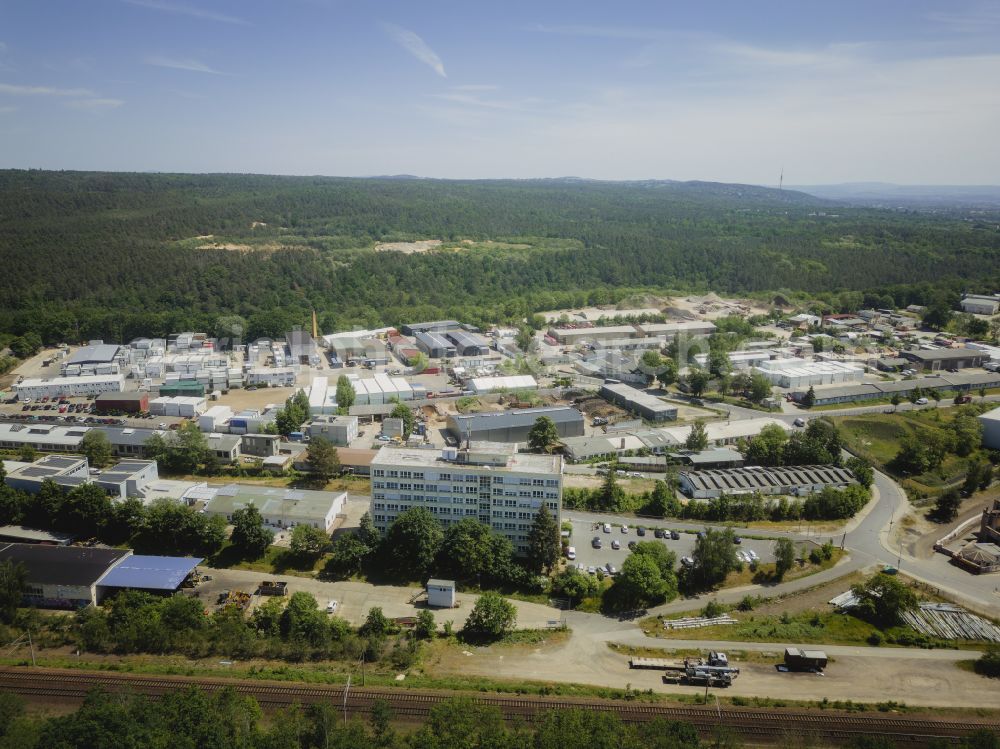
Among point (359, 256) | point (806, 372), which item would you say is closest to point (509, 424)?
point (806, 372)

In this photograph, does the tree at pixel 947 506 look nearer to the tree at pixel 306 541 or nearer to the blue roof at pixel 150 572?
the tree at pixel 306 541

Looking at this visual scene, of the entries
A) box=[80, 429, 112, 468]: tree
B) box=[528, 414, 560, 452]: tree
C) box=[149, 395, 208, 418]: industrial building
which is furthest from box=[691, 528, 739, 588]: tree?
box=[149, 395, 208, 418]: industrial building

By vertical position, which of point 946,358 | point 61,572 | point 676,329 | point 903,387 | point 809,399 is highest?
point 946,358

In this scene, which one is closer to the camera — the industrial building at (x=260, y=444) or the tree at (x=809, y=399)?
the industrial building at (x=260, y=444)

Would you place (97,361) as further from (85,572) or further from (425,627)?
(425,627)

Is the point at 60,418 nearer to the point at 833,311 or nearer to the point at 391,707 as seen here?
the point at 391,707

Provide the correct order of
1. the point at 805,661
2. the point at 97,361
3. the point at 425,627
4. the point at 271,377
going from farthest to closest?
the point at 97,361 < the point at 271,377 < the point at 425,627 < the point at 805,661

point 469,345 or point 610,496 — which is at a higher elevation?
point 469,345

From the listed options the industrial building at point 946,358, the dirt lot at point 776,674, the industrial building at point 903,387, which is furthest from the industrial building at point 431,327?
the dirt lot at point 776,674
